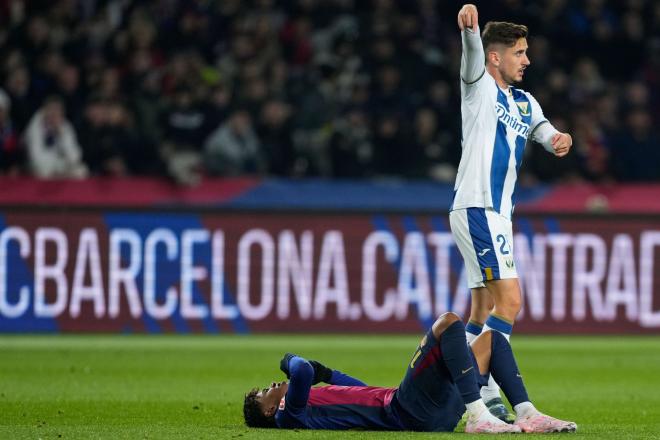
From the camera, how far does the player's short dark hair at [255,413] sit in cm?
797

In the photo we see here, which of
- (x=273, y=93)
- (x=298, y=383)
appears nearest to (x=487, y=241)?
(x=298, y=383)

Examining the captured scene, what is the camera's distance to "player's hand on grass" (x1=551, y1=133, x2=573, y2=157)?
8500 millimetres

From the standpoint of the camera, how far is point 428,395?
768cm

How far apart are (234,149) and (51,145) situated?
90.3 inches

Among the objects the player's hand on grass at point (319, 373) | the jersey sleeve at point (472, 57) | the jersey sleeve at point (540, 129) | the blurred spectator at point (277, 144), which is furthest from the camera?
the blurred spectator at point (277, 144)

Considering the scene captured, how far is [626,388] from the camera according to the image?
454 inches

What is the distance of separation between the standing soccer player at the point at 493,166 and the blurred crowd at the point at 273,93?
9.32m

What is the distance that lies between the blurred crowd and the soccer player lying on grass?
9919 mm

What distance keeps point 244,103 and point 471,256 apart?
33.5 feet

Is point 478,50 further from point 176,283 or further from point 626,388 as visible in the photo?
point 176,283

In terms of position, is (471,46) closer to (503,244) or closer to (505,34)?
(505,34)

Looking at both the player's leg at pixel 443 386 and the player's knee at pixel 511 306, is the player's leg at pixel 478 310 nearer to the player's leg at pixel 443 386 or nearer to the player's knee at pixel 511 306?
the player's knee at pixel 511 306

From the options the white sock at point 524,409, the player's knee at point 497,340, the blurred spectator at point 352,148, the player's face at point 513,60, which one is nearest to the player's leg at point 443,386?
the white sock at point 524,409

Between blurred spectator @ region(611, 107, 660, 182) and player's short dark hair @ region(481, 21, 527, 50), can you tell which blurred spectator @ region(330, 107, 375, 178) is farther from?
player's short dark hair @ region(481, 21, 527, 50)
